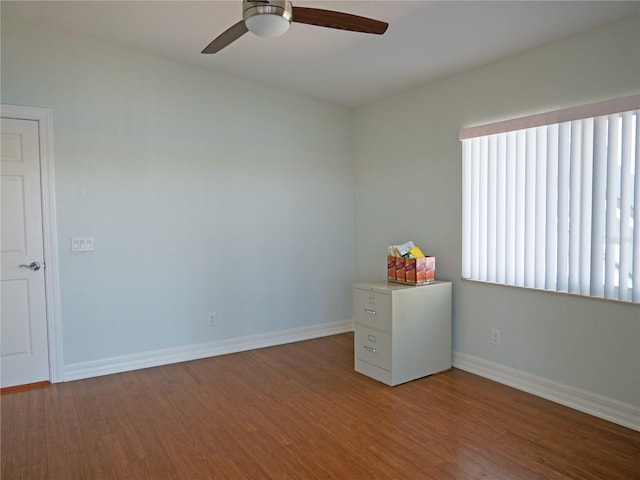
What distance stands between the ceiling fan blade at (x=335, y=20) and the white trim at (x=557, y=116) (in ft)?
4.89

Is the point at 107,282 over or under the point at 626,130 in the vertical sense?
under

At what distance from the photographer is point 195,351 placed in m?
4.21

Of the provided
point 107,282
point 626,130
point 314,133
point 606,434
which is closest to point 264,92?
point 314,133

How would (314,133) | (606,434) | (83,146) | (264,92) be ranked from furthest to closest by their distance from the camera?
(314,133) → (264,92) → (83,146) → (606,434)

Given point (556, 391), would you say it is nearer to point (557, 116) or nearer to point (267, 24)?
point (557, 116)

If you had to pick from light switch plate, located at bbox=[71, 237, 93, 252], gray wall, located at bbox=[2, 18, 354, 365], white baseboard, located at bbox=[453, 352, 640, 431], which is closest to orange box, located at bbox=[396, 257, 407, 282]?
white baseboard, located at bbox=[453, 352, 640, 431]

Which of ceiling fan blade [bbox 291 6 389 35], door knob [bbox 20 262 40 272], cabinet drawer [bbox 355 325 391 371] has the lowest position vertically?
cabinet drawer [bbox 355 325 391 371]

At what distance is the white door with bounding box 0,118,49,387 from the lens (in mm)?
3475

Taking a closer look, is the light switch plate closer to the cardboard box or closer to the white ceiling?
the white ceiling

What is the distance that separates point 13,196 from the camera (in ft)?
11.4

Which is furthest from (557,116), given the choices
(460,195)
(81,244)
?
(81,244)

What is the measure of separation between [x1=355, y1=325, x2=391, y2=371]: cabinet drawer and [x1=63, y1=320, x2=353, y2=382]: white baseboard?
1.14 m

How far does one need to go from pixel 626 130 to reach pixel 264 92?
124 inches

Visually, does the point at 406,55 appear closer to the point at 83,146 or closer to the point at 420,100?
the point at 420,100
